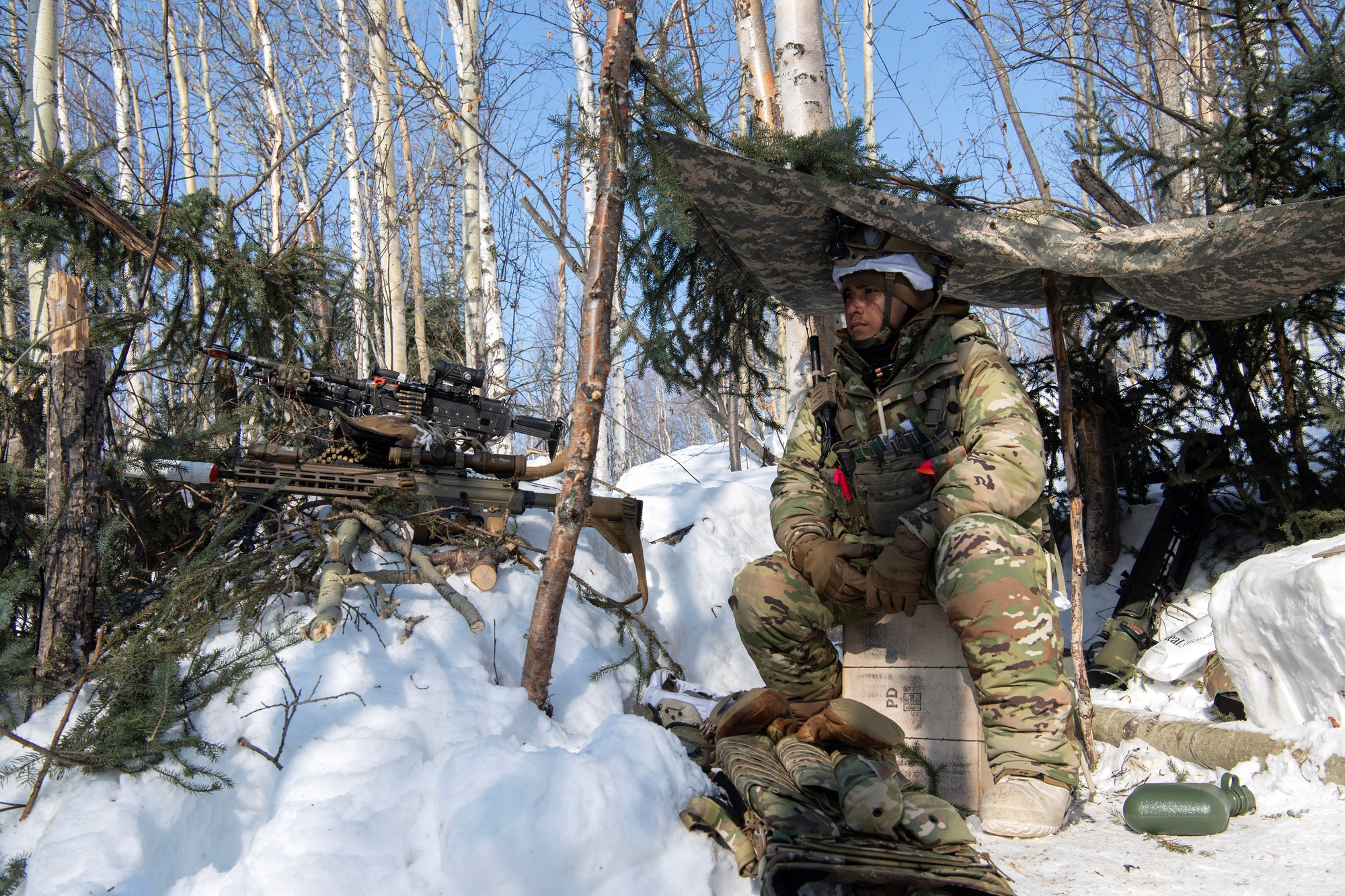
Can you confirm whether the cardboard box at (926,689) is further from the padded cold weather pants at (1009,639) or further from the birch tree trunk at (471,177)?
the birch tree trunk at (471,177)

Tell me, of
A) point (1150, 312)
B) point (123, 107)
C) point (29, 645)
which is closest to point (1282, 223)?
point (1150, 312)

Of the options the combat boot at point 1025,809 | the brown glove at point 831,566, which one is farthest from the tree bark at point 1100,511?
the combat boot at point 1025,809

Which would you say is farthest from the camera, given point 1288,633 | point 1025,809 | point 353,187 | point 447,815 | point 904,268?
point 353,187

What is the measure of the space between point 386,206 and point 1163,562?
891cm

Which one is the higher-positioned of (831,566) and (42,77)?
(42,77)

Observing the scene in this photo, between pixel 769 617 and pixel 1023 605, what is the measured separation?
863 millimetres

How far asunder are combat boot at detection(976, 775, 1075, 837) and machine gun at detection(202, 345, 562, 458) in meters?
2.93

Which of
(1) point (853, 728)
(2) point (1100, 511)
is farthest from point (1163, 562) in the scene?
(1) point (853, 728)

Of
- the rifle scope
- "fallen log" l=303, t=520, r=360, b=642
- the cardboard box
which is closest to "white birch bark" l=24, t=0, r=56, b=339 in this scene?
the rifle scope

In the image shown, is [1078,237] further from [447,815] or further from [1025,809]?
[447,815]

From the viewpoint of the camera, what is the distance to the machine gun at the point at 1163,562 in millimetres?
4148

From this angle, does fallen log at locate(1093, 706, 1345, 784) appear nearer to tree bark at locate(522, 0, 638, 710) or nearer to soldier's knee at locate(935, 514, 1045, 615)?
soldier's knee at locate(935, 514, 1045, 615)

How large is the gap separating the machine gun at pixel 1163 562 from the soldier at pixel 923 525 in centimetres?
160

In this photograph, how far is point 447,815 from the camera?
1755mm
